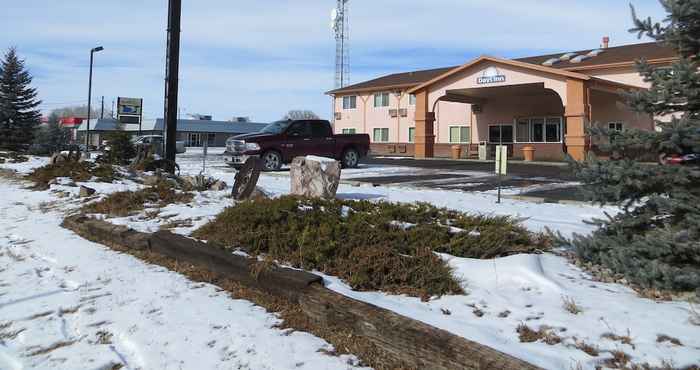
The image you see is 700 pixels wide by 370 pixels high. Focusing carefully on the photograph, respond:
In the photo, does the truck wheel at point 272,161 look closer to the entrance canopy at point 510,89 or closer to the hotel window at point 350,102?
the entrance canopy at point 510,89

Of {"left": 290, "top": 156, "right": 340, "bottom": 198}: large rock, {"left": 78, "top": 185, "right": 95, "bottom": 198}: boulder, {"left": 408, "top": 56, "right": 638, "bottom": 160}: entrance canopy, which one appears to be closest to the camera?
{"left": 290, "top": 156, "right": 340, "bottom": 198}: large rock

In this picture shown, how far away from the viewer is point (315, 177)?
28.4 feet

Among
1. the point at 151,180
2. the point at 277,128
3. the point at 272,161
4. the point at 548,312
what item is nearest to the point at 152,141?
the point at 277,128

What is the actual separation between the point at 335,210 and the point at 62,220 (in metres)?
5.12

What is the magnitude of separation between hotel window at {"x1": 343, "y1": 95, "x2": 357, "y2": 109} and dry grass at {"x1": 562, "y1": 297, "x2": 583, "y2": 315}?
138ft

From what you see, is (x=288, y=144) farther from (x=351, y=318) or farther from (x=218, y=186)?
(x=351, y=318)

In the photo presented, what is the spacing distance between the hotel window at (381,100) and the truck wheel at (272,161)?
979 inches

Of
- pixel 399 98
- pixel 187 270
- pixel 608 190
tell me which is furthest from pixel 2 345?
pixel 399 98

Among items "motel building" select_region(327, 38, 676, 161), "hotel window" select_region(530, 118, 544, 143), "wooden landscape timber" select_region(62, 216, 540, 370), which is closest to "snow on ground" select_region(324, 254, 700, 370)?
"wooden landscape timber" select_region(62, 216, 540, 370)

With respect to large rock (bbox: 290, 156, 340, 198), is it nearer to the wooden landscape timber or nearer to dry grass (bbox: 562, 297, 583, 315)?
the wooden landscape timber

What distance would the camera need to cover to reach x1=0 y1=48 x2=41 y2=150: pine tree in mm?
37469

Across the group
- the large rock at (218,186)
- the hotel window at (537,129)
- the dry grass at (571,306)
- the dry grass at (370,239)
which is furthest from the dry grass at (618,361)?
the hotel window at (537,129)

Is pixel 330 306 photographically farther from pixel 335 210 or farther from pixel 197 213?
pixel 197 213

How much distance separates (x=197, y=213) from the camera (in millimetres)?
8328
